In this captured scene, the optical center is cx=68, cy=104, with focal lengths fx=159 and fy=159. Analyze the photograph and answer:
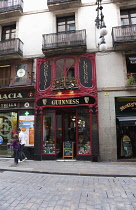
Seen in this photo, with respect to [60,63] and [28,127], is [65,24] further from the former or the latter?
[28,127]

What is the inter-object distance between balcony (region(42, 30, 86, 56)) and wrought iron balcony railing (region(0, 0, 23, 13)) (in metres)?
3.53

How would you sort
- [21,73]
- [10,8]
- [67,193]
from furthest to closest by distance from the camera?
1. [10,8]
2. [21,73]
3. [67,193]

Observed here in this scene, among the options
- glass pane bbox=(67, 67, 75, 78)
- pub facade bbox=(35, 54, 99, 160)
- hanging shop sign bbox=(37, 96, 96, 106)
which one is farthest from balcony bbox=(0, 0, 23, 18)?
hanging shop sign bbox=(37, 96, 96, 106)

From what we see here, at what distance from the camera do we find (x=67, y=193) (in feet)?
15.9

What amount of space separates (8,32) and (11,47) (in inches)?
92.6

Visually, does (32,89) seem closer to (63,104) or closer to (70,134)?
(63,104)

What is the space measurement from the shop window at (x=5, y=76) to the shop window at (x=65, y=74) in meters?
3.76

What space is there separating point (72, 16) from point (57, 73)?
4761 mm

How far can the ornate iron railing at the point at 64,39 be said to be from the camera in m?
10.8

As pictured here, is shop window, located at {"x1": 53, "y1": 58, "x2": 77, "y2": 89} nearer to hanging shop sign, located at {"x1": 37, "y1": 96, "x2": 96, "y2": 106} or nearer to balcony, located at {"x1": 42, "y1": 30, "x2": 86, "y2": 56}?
balcony, located at {"x1": 42, "y1": 30, "x2": 86, "y2": 56}

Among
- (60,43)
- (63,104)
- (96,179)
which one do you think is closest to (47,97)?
(63,104)

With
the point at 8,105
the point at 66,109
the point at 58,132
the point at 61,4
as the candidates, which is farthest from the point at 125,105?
the point at 61,4

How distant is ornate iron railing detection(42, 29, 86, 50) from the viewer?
35.3 feet

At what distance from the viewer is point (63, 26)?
12094mm
